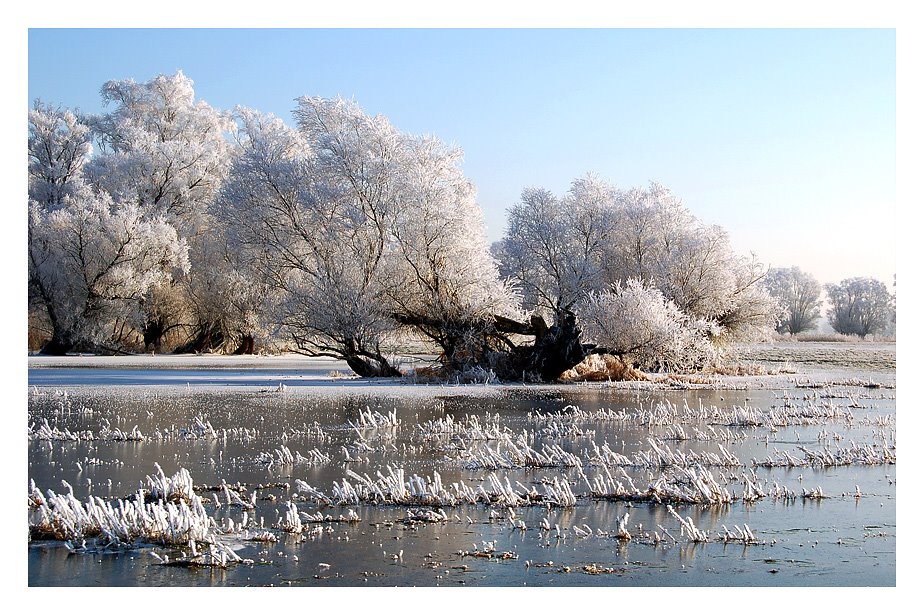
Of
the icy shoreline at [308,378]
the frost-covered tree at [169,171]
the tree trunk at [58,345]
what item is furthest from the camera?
the frost-covered tree at [169,171]

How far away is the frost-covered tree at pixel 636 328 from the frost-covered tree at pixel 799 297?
685 inches

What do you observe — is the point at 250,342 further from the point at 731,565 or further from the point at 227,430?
the point at 731,565

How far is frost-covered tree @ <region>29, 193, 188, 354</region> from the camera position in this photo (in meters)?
33.9

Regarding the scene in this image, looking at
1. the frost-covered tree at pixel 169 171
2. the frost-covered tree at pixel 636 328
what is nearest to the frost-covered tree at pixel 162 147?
the frost-covered tree at pixel 169 171

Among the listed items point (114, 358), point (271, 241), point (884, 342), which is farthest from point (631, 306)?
point (884, 342)

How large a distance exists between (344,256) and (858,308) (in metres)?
31.9

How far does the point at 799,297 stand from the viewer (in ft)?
154

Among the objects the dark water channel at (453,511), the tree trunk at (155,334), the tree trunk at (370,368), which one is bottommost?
the dark water channel at (453,511)

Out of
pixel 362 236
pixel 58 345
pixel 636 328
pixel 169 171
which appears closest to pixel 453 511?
pixel 636 328

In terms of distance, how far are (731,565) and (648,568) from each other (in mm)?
661

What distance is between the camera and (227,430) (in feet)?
47.0

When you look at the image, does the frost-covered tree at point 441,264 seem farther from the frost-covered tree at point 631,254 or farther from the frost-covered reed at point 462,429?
the frost-covered reed at point 462,429

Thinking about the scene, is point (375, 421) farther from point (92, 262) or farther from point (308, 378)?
point (92, 262)

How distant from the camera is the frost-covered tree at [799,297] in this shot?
44250 mm
